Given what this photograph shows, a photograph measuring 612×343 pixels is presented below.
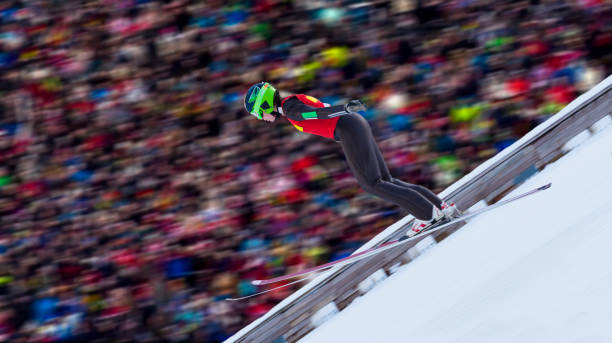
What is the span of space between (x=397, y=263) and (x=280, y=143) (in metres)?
1.29

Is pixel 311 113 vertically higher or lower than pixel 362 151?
higher

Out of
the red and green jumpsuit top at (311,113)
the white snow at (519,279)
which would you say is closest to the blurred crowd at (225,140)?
the white snow at (519,279)

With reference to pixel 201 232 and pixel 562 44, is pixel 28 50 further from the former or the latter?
pixel 562 44

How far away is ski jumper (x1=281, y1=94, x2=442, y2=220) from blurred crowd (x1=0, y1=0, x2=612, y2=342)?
0.81 meters

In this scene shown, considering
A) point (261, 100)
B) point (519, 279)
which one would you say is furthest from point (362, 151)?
point (519, 279)

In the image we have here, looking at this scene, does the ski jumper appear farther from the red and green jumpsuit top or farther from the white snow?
the white snow

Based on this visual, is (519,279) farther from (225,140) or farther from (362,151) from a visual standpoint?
(225,140)

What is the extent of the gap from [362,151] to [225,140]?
149 centimetres

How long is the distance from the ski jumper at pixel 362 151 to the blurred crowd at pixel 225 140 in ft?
2.65

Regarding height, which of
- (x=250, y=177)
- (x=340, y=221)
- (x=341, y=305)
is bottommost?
(x=341, y=305)

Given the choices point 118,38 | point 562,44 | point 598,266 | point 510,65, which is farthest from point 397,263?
point 118,38

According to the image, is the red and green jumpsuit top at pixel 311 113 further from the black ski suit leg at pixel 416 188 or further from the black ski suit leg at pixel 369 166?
the black ski suit leg at pixel 416 188

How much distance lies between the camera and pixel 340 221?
466cm

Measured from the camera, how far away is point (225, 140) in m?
4.93
